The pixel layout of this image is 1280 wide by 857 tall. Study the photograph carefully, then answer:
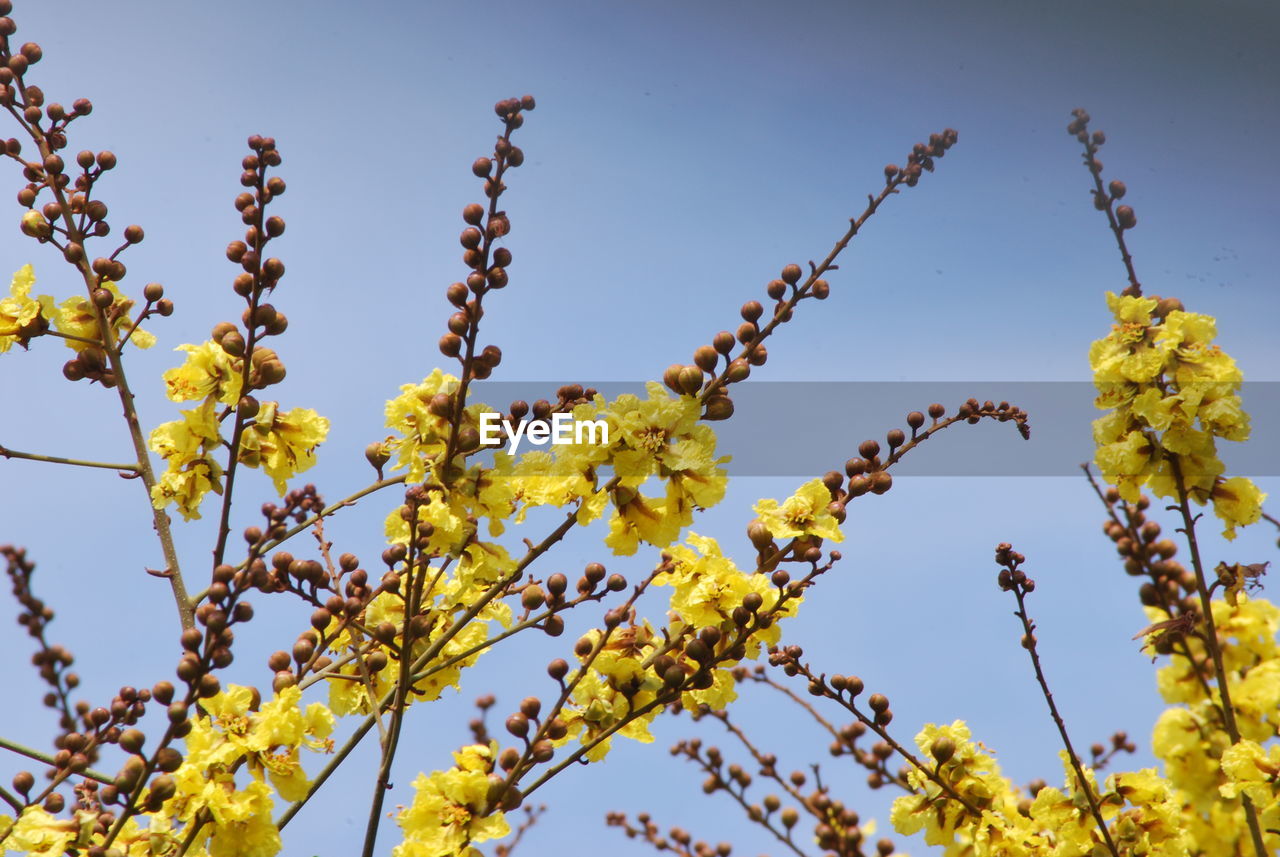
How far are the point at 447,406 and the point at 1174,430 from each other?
86.5 inches

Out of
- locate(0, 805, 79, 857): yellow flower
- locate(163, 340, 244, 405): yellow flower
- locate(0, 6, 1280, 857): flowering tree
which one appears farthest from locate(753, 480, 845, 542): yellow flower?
locate(0, 805, 79, 857): yellow flower

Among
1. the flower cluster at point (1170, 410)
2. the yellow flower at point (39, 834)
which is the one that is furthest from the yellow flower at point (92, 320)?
the flower cluster at point (1170, 410)

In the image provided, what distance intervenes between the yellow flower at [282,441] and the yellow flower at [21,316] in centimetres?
78

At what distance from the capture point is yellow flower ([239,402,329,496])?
10.7ft

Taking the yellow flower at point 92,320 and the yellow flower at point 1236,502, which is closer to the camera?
the yellow flower at point 1236,502

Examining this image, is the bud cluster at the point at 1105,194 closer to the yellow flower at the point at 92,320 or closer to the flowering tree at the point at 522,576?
the flowering tree at the point at 522,576

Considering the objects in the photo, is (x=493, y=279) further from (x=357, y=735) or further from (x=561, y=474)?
(x=357, y=735)

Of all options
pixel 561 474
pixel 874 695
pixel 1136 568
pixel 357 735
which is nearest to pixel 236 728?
pixel 357 735

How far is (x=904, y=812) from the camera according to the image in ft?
10.9

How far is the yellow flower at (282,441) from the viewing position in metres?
3.26

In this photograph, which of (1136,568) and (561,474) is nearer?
(561,474)

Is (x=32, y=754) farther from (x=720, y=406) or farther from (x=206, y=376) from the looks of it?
(x=720, y=406)

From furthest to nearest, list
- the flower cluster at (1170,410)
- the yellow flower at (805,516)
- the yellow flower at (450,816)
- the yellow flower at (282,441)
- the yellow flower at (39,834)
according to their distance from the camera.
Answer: the yellow flower at (282,441), the flower cluster at (1170,410), the yellow flower at (805,516), the yellow flower at (450,816), the yellow flower at (39,834)

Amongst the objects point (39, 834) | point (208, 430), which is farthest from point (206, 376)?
point (39, 834)
